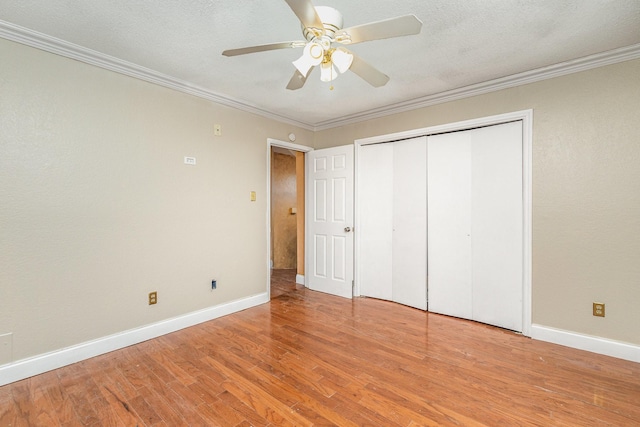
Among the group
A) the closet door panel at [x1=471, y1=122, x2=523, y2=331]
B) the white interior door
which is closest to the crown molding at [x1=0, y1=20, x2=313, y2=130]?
the white interior door

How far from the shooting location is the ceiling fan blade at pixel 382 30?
1.36 m

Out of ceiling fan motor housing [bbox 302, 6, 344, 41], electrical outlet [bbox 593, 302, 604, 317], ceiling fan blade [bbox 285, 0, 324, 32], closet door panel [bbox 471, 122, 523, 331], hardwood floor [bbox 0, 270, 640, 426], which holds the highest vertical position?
ceiling fan motor housing [bbox 302, 6, 344, 41]

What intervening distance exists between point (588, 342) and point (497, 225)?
1191mm

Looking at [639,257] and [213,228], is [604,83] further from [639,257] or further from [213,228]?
[213,228]

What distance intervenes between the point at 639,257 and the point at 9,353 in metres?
4.76

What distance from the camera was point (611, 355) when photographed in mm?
2395

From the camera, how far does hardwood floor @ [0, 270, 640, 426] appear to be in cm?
173

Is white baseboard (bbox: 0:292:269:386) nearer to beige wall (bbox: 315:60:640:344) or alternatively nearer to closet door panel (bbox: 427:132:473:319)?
closet door panel (bbox: 427:132:473:319)

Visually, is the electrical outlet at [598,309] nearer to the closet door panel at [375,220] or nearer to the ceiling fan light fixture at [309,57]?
the closet door panel at [375,220]

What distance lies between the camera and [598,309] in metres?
2.46

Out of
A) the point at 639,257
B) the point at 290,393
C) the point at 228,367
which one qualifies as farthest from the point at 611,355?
the point at 228,367

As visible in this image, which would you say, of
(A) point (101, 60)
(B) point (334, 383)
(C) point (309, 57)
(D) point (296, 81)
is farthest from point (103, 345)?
(C) point (309, 57)

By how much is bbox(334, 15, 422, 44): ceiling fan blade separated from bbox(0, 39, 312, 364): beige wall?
2.11 meters

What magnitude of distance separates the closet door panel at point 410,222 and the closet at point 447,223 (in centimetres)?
1
